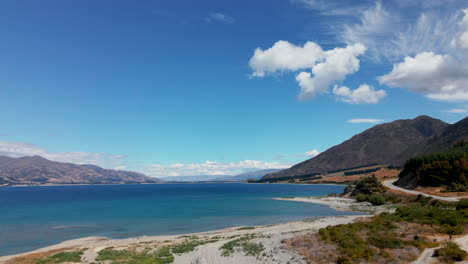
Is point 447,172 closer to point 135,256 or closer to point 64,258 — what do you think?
point 135,256

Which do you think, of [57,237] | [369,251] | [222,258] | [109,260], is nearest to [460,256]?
[369,251]

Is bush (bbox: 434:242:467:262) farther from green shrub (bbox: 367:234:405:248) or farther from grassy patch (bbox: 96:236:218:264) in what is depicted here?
grassy patch (bbox: 96:236:218:264)

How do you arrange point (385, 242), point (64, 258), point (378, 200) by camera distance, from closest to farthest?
point (385, 242)
point (64, 258)
point (378, 200)

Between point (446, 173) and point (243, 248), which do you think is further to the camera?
point (446, 173)

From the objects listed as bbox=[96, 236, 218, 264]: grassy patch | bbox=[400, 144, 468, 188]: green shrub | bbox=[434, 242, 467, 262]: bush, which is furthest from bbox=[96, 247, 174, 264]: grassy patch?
bbox=[400, 144, 468, 188]: green shrub

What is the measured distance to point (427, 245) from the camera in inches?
938

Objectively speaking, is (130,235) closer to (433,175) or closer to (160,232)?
(160,232)

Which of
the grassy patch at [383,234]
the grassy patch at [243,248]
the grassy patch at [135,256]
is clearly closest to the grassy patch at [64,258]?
the grassy patch at [135,256]

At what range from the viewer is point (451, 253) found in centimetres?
2008

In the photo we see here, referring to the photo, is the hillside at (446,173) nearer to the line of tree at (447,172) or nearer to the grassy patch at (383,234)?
the line of tree at (447,172)

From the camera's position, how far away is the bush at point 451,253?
64.3 feet

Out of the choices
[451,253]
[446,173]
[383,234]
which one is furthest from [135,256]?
[446,173]

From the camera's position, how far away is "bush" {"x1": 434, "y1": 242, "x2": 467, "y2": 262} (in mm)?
19594

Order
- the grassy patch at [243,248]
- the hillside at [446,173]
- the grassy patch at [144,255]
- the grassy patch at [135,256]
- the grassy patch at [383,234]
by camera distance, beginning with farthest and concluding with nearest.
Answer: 1. the hillside at [446,173]
2. the grassy patch at [243,248]
3. the grassy patch at [144,255]
4. the grassy patch at [135,256]
5. the grassy patch at [383,234]
